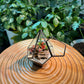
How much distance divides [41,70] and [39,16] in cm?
173

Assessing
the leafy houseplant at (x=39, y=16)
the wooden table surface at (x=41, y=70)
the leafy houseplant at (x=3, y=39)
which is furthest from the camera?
the leafy houseplant at (x=3, y=39)

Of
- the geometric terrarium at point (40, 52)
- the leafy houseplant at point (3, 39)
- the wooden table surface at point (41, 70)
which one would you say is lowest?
the leafy houseplant at point (3, 39)

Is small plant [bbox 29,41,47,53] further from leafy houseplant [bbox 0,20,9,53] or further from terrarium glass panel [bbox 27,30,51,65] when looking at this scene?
leafy houseplant [bbox 0,20,9,53]

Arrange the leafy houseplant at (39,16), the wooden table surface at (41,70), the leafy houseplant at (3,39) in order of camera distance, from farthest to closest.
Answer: the leafy houseplant at (3,39)
the leafy houseplant at (39,16)
the wooden table surface at (41,70)

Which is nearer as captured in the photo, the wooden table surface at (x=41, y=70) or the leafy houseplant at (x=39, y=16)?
the wooden table surface at (x=41, y=70)

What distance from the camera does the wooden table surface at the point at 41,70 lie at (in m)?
0.88

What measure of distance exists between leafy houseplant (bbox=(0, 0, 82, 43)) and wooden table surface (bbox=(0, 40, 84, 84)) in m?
0.89

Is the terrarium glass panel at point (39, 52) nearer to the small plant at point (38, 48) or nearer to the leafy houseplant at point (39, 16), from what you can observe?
the small plant at point (38, 48)

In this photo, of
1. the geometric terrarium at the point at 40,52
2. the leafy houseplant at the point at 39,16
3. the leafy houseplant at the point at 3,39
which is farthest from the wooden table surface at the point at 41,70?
the leafy houseplant at the point at 3,39

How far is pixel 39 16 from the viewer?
249cm

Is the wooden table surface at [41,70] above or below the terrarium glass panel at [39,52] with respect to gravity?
below

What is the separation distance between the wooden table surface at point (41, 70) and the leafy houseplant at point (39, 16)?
2.92ft

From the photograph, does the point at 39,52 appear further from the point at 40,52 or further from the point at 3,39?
the point at 3,39

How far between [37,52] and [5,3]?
81.7 inches
